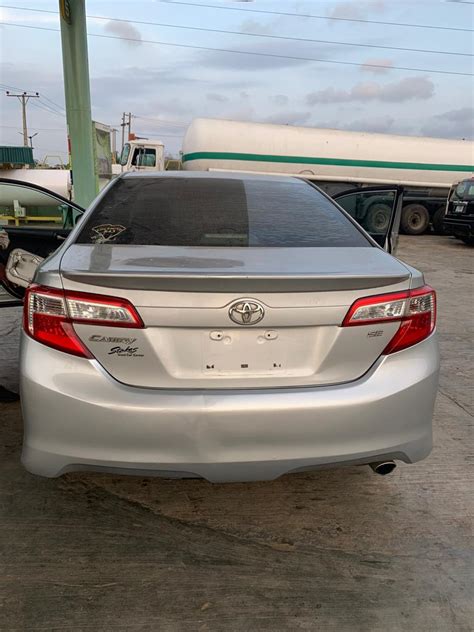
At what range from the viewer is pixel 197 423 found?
1.88 meters

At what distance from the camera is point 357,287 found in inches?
77.3

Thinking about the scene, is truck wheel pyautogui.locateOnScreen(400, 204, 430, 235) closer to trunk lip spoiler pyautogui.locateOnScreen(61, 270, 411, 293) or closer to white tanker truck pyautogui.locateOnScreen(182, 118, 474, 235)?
white tanker truck pyautogui.locateOnScreen(182, 118, 474, 235)

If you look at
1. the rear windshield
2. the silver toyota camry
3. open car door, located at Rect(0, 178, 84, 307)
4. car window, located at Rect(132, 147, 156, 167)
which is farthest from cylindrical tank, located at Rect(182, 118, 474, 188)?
the silver toyota camry

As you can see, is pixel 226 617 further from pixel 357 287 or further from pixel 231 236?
pixel 231 236

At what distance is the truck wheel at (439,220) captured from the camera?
18672mm

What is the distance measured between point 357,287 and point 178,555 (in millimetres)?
1342

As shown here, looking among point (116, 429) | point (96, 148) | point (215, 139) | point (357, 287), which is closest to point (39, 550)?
point (116, 429)

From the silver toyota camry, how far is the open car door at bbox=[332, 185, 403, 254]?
1.76 m

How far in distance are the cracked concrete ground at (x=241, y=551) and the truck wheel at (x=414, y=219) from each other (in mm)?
16770

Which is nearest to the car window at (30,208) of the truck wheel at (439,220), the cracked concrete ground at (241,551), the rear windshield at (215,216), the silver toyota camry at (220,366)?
the rear windshield at (215,216)

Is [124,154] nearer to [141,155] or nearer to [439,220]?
[141,155]

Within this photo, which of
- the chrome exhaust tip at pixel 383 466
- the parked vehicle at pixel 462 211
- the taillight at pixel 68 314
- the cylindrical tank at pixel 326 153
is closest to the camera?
the taillight at pixel 68 314

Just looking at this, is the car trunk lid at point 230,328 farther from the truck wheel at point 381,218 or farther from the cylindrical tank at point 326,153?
the cylindrical tank at point 326,153

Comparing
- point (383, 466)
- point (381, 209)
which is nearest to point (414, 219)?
point (381, 209)
